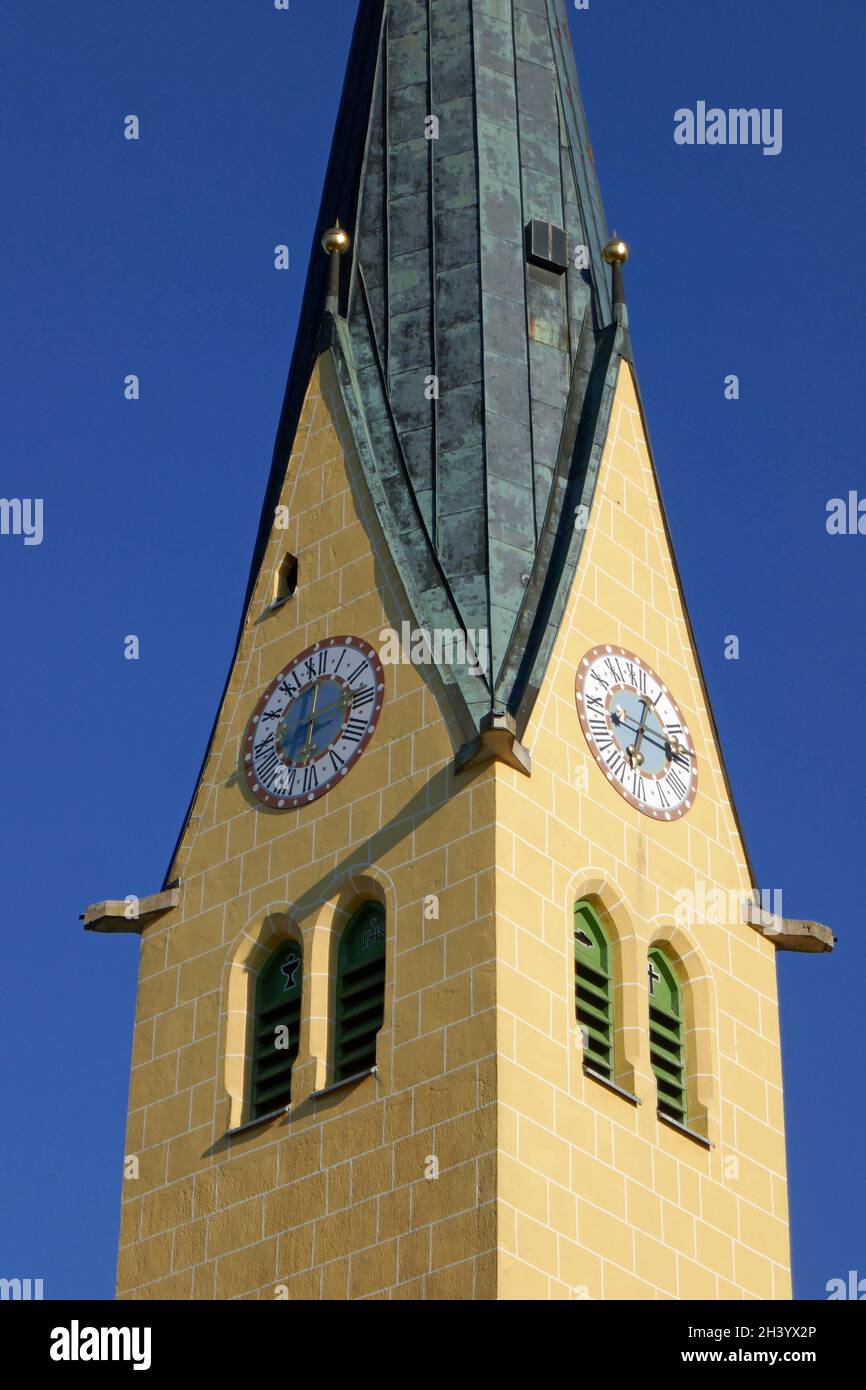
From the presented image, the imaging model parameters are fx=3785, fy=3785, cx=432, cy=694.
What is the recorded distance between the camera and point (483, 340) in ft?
143

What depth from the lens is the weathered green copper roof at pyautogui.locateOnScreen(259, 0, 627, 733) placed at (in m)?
41.4

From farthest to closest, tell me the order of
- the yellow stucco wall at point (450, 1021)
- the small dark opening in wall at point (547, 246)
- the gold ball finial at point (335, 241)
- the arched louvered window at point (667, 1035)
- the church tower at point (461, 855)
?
1. the small dark opening in wall at point (547, 246)
2. the gold ball finial at point (335, 241)
3. the arched louvered window at point (667, 1035)
4. the church tower at point (461, 855)
5. the yellow stucco wall at point (450, 1021)

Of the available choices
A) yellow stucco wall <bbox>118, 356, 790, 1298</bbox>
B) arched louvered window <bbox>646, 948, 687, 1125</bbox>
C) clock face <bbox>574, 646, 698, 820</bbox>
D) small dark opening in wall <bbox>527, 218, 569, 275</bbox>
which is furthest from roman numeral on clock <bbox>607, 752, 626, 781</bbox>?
small dark opening in wall <bbox>527, 218, 569, 275</bbox>

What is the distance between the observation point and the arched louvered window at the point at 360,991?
125ft

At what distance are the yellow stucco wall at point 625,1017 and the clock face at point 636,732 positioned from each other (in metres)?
0.17

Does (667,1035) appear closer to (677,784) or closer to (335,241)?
(677,784)

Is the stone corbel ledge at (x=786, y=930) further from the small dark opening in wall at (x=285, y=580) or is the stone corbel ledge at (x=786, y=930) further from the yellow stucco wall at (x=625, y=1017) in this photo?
the small dark opening in wall at (x=285, y=580)

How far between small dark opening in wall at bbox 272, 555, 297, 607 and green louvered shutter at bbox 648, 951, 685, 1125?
20.5ft

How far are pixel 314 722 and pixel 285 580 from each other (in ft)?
8.50

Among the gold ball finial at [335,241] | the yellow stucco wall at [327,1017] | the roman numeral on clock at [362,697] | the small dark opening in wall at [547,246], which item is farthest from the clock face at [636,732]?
the gold ball finial at [335,241]

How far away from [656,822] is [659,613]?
3126mm
